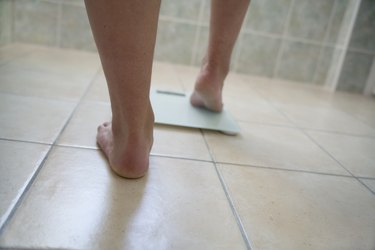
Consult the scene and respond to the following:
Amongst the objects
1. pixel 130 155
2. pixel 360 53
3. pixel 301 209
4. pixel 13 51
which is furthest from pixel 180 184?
pixel 360 53

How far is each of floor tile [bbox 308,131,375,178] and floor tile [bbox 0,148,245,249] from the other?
0.38 metres

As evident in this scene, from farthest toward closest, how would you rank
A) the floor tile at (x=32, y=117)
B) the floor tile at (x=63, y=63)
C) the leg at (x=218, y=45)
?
1. the floor tile at (x=63, y=63)
2. the leg at (x=218, y=45)
3. the floor tile at (x=32, y=117)

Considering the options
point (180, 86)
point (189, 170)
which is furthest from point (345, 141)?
point (180, 86)

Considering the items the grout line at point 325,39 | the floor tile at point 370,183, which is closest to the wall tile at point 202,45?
the grout line at point 325,39

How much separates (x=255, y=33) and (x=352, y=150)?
47.3 inches

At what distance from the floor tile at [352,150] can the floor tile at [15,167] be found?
2.18 ft

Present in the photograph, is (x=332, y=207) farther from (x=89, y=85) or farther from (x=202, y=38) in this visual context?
(x=202, y=38)

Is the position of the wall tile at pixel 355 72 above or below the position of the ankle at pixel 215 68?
below

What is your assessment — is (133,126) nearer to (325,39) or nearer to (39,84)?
(39,84)

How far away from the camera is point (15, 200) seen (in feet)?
1.53

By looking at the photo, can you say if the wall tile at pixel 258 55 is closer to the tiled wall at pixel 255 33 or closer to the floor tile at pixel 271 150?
the tiled wall at pixel 255 33

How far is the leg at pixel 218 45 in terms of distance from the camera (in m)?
0.80

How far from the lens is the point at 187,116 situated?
0.92m

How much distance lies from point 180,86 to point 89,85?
0.38 meters
